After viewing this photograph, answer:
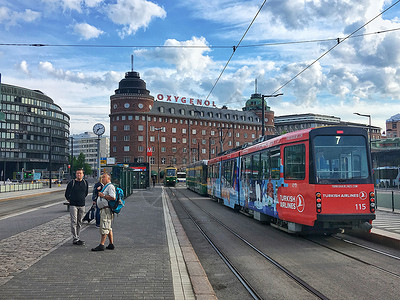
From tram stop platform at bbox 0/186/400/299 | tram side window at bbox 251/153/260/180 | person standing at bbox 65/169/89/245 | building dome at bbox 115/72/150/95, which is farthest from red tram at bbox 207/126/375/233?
building dome at bbox 115/72/150/95

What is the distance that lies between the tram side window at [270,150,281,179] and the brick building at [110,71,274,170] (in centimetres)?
7324

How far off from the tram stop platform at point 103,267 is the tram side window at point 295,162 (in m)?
2.77

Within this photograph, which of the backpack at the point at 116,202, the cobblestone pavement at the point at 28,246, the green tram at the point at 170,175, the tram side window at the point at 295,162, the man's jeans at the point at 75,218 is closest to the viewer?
the cobblestone pavement at the point at 28,246

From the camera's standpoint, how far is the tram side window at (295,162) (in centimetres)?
1109

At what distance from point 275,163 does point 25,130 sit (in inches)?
3847

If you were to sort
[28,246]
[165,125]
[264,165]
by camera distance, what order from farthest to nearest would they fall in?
[165,125] → [264,165] → [28,246]

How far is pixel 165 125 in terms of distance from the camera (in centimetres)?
10606

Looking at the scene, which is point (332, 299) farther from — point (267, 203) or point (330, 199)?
point (267, 203)

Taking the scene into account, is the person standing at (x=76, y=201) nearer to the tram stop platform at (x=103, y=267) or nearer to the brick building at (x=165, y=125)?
the tram stop platform at (x=103, y=267)

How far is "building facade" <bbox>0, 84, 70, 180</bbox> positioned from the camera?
94625 millimetres

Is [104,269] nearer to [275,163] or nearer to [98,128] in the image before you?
[275,163]

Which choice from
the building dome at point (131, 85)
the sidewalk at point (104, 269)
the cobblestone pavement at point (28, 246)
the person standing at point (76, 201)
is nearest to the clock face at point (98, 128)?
the cobblestone pavement at point (28, 246)

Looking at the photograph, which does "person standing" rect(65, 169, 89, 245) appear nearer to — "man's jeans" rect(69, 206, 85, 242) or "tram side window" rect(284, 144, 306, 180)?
"man's jeans" rect(69, 206, 85, 242)

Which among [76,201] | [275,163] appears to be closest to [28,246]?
[76,201]
